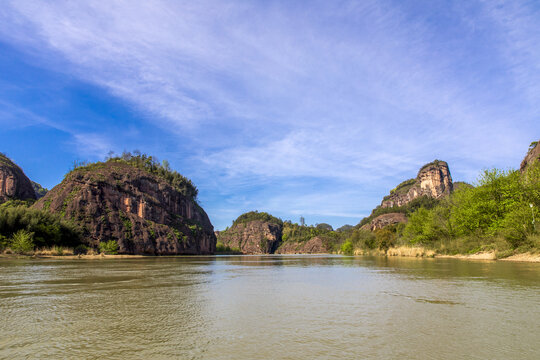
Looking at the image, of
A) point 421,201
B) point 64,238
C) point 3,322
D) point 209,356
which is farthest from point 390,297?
point 421,201

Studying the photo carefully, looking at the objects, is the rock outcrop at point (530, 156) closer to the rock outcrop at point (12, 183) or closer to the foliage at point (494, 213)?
the foliage at point (494, 213)

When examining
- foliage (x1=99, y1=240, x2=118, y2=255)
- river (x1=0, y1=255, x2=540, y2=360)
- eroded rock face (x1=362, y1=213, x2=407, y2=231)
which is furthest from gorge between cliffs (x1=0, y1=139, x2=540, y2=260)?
eroded rock face (x1=362, y1=213, x2=407, y2=231)

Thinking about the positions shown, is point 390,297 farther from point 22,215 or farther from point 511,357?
point 22,215

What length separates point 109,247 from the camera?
85062 mm

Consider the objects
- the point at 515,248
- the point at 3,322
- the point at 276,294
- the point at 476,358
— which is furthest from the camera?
the point at 515,248

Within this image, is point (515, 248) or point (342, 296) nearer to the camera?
point (342, 296)

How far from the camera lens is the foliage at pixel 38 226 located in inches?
2098

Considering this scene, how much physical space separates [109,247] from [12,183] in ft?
173

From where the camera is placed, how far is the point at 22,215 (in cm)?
5681

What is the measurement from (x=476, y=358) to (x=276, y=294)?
7.83 meters

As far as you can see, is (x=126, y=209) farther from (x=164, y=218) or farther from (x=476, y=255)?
(x=476, y=255)

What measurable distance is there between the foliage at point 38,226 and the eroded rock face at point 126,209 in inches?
704

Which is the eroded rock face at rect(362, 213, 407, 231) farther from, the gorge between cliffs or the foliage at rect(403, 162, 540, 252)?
the foliage at rect(403, 162, 540, 252)

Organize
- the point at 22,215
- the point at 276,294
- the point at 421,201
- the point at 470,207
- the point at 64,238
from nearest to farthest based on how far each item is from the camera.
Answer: the point at 276,294
the point at 470,207
the point at 22,215
the point at 64,238
the point at 421,201
